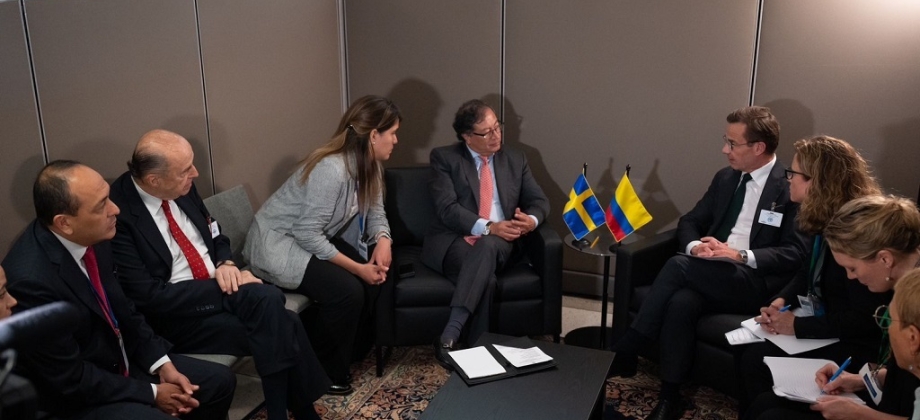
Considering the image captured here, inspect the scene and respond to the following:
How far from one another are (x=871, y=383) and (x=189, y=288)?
7.69ft

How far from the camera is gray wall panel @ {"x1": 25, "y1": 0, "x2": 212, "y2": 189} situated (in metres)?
2.55

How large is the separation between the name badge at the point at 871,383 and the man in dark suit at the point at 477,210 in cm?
154

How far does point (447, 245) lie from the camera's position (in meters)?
3.39

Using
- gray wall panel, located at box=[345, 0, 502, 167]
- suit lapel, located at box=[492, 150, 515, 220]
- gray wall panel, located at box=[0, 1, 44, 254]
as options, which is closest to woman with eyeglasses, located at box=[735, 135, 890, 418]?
suit lapel, located at box=[492, 150, 515, 220]

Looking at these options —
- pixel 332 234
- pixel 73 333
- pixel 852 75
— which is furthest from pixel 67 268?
pixel 852 75

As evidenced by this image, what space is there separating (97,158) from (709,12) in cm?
301

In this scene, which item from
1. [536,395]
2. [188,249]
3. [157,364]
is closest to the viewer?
[536,395]

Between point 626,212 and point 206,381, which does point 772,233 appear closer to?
point 626,212

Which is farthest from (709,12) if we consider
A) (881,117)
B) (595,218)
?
(595,218)

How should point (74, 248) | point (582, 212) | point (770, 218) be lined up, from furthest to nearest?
1. point (582, 212)
2. point (770, 218)
3. point (74, 248)

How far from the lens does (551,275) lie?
10.7 ft

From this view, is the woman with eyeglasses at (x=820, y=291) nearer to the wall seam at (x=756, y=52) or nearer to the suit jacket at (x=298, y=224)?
the wall seam at (x=756, y=52)

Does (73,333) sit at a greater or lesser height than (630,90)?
lesser

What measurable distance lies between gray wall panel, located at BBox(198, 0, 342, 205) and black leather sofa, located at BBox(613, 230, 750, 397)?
196 cm
